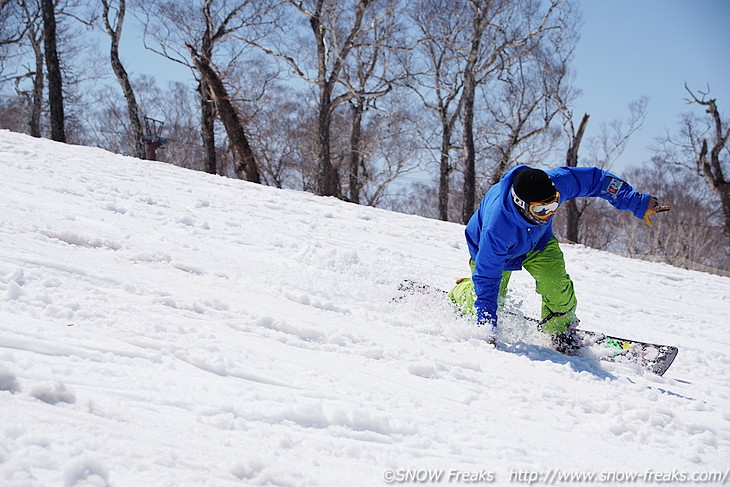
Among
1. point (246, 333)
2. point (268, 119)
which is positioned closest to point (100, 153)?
point (246, 333)

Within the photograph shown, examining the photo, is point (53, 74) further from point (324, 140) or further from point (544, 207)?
point (544, 207)

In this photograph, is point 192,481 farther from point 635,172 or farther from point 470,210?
point 635,172

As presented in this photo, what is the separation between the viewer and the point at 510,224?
342 centimetres

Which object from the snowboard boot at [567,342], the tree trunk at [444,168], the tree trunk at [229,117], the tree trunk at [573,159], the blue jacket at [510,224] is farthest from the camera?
the tree trunk at [444,168]

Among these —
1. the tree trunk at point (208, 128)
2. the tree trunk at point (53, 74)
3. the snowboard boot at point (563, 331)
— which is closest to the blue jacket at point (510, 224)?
the snowboard boot at point (563, 331)

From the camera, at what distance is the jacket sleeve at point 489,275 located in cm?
341

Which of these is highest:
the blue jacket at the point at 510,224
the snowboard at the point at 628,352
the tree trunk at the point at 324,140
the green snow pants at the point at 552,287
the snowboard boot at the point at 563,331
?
the tree trunk at the point at 324,140

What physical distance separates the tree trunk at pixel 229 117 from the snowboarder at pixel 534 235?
10.5 metres

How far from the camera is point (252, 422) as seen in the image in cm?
179

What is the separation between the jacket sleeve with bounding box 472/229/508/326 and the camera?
3410mm

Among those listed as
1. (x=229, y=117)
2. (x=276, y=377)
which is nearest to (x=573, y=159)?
(x=229, y=117)

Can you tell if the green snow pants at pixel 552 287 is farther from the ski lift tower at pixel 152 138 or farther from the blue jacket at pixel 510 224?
the ski lift tower at pixel 152 138

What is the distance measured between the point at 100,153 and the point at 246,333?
7.52 meters

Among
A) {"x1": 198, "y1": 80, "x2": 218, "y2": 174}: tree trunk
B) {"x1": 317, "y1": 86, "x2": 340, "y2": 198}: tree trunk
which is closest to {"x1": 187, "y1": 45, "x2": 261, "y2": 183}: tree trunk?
{"x1": 198, "y1": 80, "x2": 218, "y2": 174}: tree trunk
